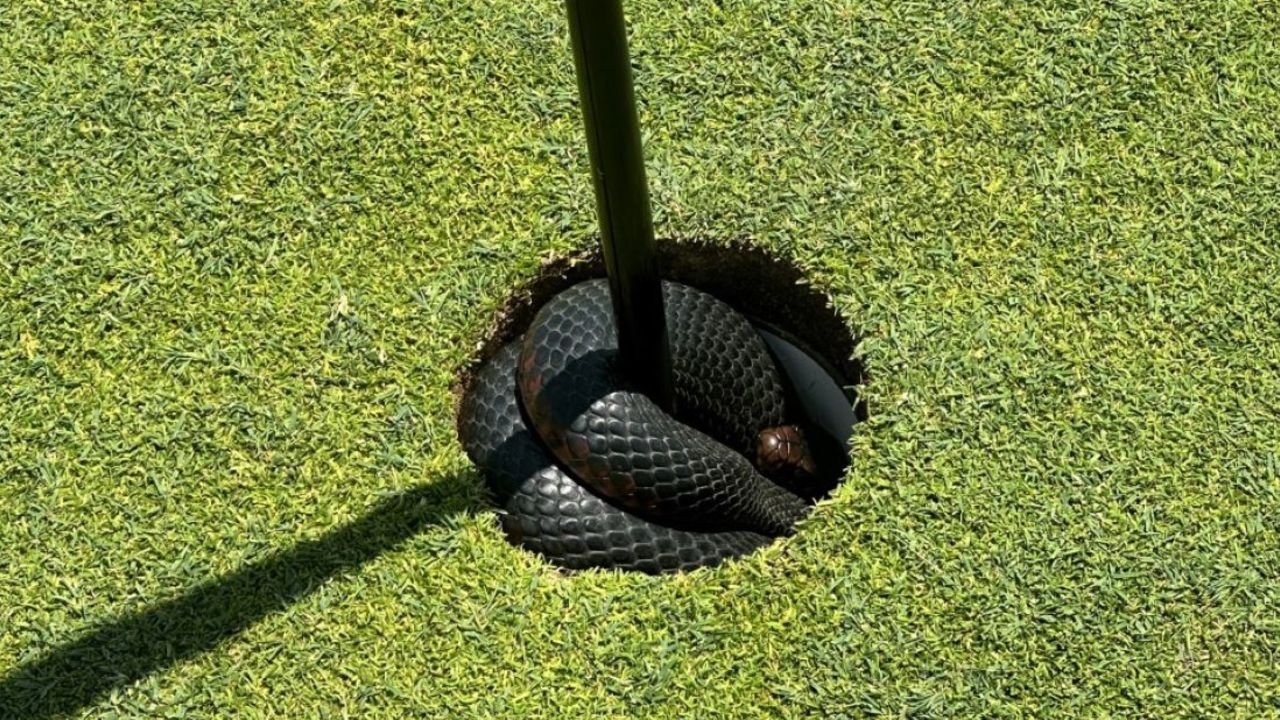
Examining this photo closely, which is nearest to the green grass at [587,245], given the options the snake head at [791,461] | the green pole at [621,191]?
the snake head at [791,461]

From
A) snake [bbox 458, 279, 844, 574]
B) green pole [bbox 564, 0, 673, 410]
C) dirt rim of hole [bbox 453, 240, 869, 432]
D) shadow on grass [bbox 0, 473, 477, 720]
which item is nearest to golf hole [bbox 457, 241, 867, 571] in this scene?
dirt rim of hole [bbox 453, 240, 869, 432]

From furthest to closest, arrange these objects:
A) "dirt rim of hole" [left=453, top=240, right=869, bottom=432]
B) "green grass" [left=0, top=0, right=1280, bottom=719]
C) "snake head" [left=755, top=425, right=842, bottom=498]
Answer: "snake head" [left=755, top=425, right=842, bottom=498], "dirt rim of hole" [left=453, top=240, right=869, bottom=432], "green grass" [left=0, top=0, right=1280, bottom=719]

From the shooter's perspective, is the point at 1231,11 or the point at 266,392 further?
the point at 1231,11

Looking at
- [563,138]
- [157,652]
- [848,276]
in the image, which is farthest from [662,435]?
[157,652]

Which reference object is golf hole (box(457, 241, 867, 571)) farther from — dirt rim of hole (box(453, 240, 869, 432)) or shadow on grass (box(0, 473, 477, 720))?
shadow on grass (box(0, 473, 477, 720))

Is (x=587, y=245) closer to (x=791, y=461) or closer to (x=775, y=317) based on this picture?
(x=775, y=317)

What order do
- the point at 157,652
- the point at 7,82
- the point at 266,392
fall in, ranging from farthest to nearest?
1. the point at 7,82
2. the point at 266,392
3. the point at 157,652

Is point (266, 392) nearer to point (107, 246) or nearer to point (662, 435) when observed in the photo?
point (107, 246)
